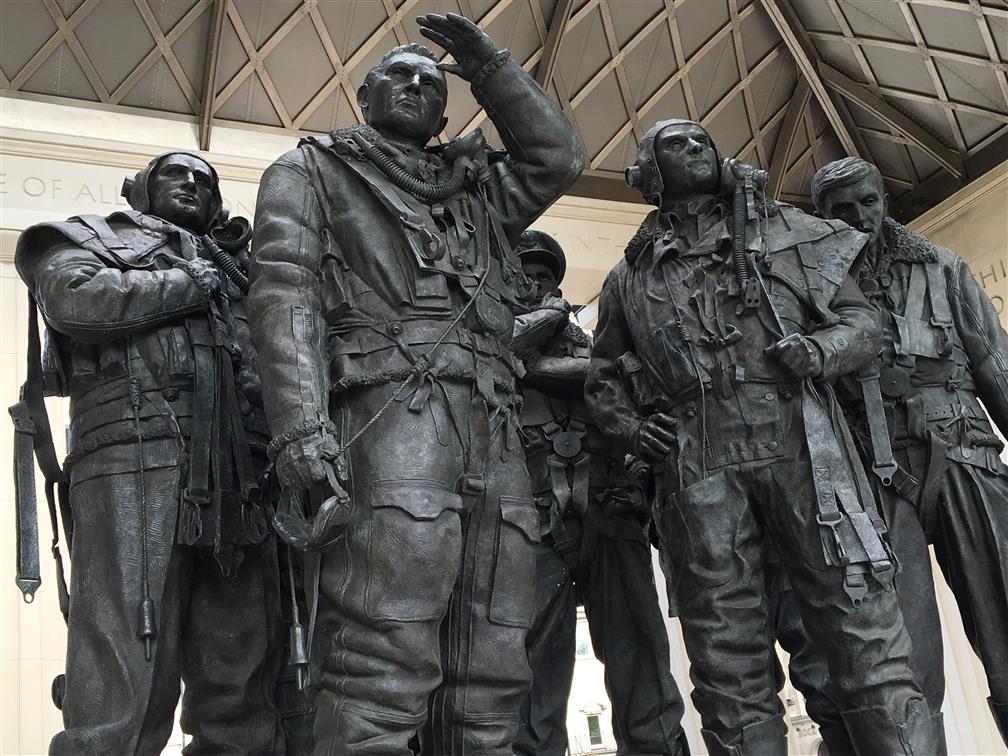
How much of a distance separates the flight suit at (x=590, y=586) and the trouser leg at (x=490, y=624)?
1487 millimetres

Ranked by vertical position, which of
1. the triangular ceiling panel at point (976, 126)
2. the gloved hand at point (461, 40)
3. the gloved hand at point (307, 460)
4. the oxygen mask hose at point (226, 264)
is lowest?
the gloved hand at point (307, 460)

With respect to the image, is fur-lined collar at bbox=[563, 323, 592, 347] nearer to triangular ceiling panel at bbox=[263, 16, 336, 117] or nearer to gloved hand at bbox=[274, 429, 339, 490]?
gloved hand at bbox=[274, 429, 339, 490]

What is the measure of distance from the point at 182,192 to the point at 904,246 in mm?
3017

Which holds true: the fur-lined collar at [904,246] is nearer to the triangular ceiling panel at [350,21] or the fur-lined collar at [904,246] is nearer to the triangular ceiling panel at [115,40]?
the triangular ceiling panel at [350,21]

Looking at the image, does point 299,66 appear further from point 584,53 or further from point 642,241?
point 642,241

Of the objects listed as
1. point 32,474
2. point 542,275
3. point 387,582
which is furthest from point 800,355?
point 32,474

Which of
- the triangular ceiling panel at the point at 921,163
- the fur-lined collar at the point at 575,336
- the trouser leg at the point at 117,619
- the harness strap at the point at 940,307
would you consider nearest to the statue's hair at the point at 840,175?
the harness strap at the point at 940,307

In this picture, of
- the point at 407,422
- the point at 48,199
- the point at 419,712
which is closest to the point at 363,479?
the point at 407,422

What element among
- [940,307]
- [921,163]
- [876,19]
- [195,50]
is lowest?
[940,307]

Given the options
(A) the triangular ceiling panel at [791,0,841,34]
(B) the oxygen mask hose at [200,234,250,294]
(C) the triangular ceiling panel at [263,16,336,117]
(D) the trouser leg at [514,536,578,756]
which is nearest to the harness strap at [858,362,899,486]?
(D) the trouser leg at [514,536,578,756]

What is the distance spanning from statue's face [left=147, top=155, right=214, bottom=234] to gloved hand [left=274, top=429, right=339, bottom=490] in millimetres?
1818

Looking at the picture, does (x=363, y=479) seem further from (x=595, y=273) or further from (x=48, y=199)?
(x=595, y=273)

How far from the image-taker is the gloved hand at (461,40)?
3.76 m

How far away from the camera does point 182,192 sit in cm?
462
